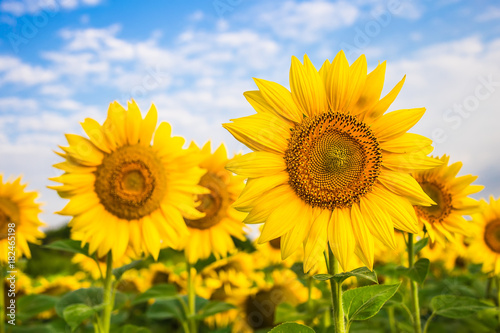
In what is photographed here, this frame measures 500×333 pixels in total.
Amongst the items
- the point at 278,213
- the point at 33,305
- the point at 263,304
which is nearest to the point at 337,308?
the point at 278,213

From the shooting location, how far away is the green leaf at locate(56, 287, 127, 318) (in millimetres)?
3475

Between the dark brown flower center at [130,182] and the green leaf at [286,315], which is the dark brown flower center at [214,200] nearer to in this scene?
the dark brown flower center at [130,182]

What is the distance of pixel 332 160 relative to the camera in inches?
97.5

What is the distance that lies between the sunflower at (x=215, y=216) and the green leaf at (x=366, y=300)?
7.24 feet

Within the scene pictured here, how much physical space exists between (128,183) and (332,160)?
193cm

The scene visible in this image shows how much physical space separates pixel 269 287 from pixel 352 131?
11.6 feet

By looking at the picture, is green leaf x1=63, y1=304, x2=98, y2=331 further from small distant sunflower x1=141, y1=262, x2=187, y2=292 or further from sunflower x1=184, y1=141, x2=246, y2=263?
small distant sunflower x1=141, y1=262, x2=187, y2=292

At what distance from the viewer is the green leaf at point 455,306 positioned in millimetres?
3148

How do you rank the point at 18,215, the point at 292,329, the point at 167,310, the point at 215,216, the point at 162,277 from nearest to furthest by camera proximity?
1. the point at 292,329
2. the point at 167,310
3. the point at 215,216
4. the point at 18,215
5. the point at 162,277

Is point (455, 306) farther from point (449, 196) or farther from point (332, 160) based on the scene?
point (332, 160)

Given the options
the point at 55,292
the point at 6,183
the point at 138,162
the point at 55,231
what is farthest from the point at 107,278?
the point at 55,231

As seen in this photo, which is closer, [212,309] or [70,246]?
[70,246]

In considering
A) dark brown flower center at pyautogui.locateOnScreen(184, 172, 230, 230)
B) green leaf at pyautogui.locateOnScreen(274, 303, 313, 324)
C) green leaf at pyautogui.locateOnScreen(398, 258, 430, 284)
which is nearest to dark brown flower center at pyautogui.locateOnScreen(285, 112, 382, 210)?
green leaf at pyautogui.locateOnScreen(398, 258, 430, 284)

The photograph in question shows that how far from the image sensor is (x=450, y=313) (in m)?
3.19
